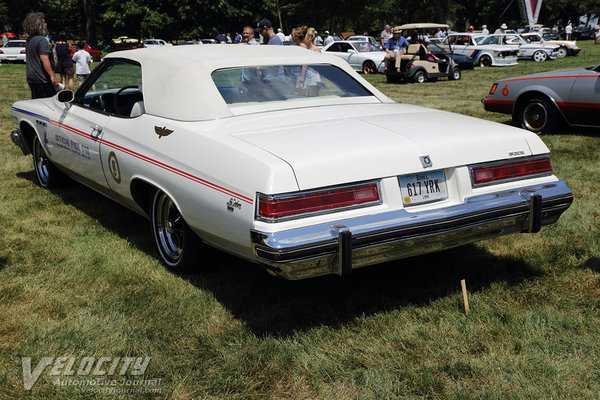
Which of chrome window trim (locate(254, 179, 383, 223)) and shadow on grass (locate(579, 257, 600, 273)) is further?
shadow on grass (locate(579, 257, 600, 273))

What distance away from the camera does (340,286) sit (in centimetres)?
393

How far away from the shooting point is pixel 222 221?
10.8 ft

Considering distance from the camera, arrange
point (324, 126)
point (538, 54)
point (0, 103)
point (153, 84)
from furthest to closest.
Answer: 1. point (538, 54)
2. point (0, 103)
3. point (153, 84)
4. point (324, 126)

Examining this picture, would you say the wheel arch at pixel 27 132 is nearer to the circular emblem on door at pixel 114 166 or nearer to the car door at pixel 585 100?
the circular emblem on door at pixel 114 166

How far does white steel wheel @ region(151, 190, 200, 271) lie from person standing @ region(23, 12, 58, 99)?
4.66 m

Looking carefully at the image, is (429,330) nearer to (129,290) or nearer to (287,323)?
(287,323)

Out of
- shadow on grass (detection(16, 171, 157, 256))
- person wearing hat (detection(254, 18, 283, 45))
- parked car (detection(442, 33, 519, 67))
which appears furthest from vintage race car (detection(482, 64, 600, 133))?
parked car (detection(442, 33, 519, 67))

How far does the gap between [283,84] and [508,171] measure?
165 cm

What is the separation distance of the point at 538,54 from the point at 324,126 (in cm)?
2619

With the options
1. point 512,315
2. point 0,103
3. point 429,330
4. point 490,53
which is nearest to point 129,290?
point 429,330

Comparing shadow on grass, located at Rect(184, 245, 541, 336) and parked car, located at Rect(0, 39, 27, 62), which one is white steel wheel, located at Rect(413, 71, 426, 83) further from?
parked car, located at Rect(0, 39, 27, 62)

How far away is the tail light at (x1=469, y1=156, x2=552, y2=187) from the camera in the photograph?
11.6 feet

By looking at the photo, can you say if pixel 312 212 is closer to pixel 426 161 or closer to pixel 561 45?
pixel 426 161

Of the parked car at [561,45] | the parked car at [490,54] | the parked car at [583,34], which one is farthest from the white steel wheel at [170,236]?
the parked car at [583,34]
